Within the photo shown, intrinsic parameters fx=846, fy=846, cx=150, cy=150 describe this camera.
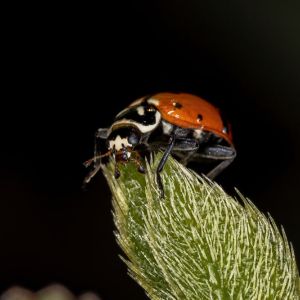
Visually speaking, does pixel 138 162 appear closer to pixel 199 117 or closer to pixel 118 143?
pixel 118 143

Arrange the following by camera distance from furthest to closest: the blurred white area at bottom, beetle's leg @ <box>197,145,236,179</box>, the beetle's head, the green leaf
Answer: beetle's leg @ <box>197,145,236,179</box>, the beetle's head, the blurred white area at bottom, the green leaf

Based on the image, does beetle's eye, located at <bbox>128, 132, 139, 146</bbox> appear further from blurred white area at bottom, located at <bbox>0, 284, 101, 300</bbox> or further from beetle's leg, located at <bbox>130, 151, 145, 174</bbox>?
blurred white area at bottom, located at <bbox>0, 284, 101, 300</bbox>

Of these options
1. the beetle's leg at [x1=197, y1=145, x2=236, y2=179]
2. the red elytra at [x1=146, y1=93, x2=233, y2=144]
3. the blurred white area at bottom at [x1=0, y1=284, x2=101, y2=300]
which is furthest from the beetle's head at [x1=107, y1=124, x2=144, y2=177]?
the blurred white area at bottom at [x1=0, y1=284, x2=101, y2=300]

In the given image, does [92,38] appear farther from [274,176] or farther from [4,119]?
[274,176]

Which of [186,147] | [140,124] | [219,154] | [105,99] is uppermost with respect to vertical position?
[140,124]

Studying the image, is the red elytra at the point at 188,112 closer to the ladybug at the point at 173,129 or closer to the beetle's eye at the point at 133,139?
Result: the ladybug at the point at 173,129

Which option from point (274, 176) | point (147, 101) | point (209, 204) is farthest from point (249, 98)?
point (209, 204)

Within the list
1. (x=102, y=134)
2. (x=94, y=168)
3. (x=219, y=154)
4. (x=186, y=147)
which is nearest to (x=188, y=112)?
(x=186, y=147)
